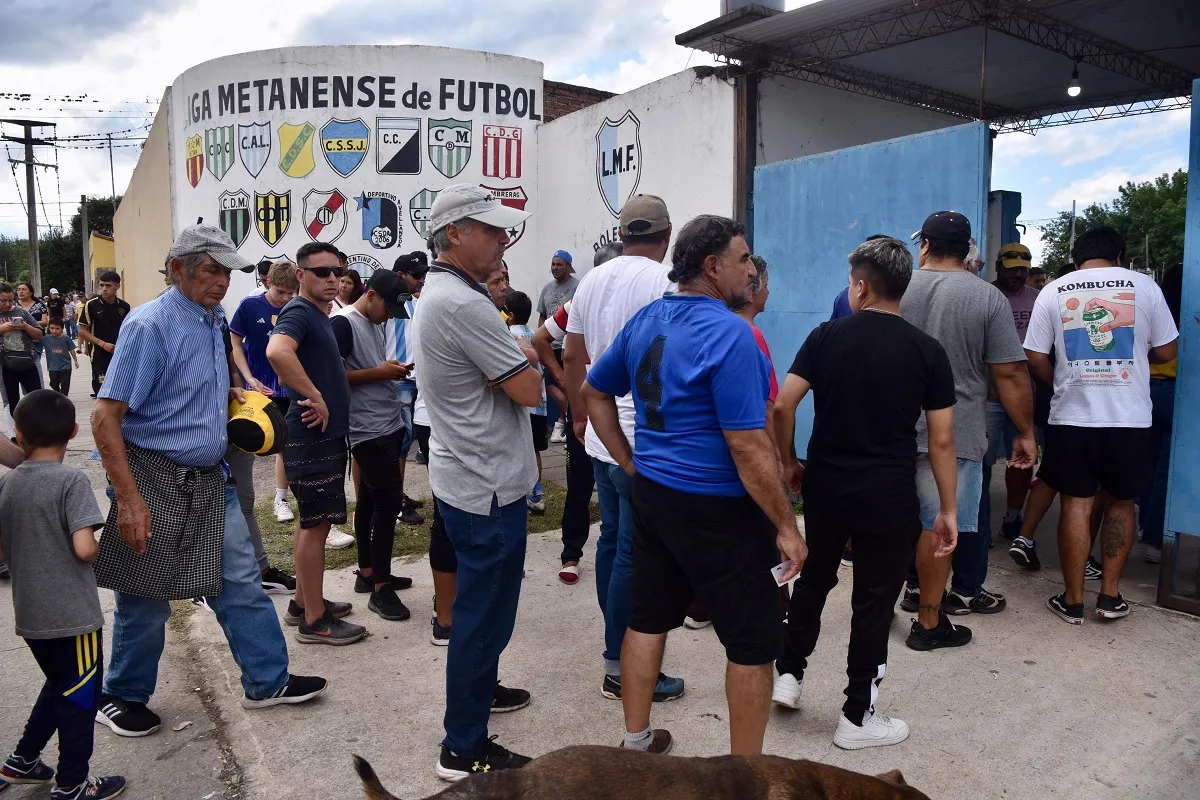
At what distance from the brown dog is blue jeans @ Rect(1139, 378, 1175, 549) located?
15.2ft

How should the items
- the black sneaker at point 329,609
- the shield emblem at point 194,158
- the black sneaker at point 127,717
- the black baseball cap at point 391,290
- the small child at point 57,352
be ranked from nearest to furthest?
the black sneaker at point 127,717
the black sneaker at point 329,609
the black baseball cap at point 391,290
the small child at point 57,352
the shield emblem at point 194,158

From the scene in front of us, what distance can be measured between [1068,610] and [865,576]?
1.92m

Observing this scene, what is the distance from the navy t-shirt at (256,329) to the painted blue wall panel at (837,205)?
13.7 ft

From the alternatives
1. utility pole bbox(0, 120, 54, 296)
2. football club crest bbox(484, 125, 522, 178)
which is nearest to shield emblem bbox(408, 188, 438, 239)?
football club crest bbox(484, 125, 522, 178)

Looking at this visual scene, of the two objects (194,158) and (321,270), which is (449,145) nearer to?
(194,158)

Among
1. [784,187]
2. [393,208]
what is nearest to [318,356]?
[784,187]

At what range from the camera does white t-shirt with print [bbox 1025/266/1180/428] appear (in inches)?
172

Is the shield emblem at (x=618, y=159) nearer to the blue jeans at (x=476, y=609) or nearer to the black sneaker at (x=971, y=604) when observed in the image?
the black sneaker at (x=971, y=604)

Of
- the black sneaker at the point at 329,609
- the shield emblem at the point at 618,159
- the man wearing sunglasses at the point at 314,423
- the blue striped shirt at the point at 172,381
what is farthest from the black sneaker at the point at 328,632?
the shield emblem at the point at 618,159

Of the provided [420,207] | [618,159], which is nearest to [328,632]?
[618,159]

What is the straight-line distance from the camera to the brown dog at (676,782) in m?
1.67

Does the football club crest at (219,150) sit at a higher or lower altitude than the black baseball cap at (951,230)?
higher

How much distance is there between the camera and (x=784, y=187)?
296 inches

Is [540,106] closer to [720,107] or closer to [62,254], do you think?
[720,107]
